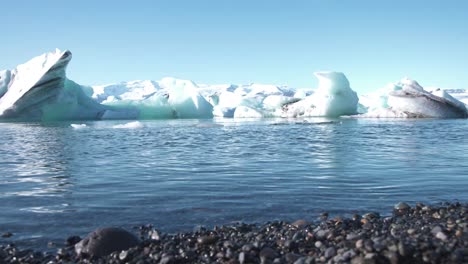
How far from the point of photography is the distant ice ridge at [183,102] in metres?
36.8

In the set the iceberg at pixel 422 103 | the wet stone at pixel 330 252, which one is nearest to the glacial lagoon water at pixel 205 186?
the wet stone at pixel 330 252

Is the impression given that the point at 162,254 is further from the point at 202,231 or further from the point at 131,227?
the point at 131,227

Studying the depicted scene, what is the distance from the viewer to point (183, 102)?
48.1 m

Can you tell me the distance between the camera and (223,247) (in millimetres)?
4359

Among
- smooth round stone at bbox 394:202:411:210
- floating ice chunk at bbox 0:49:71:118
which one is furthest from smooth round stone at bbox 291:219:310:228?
floating ice chunk at bbox 0:49:71:118

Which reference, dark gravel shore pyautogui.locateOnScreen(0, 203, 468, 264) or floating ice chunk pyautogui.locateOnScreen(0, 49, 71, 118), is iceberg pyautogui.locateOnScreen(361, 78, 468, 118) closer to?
floating ice chunk pyautogui.locateOnScreen(0, 49, 71, 118)

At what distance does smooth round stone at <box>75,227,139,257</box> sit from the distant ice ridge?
107ft

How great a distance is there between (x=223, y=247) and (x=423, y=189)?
13.8ft

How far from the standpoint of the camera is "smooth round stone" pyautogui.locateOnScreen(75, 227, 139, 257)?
14.4ft

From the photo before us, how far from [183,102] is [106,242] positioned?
44029 mm

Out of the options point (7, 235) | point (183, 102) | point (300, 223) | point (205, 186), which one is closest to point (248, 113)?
point (183, 102)

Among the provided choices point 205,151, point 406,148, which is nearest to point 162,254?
point 205,151

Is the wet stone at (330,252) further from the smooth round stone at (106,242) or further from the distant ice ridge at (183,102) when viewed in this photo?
the distant ice ridge at (183,102)

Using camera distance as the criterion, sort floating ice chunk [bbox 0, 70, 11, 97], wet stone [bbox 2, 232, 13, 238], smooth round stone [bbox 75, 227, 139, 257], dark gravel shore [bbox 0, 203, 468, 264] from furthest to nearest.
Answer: floating ice chunk [bbox 0, 70, 11, 97]
wet stone [bbox 2, 232, 13, 238]
smooth round stone [bbox 75, 227, 139, 257]
dark gravel shore [bbox 0, 203, 468, 264]
